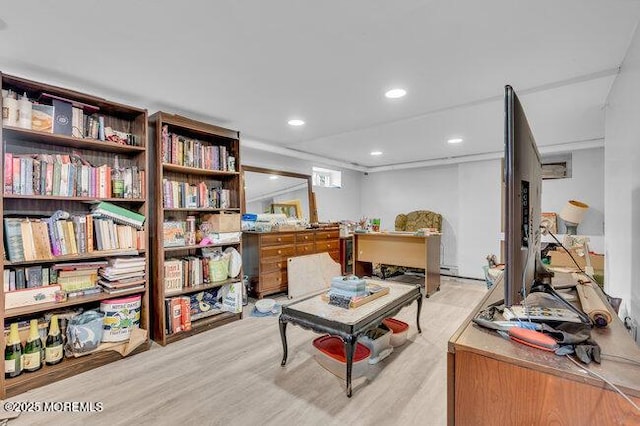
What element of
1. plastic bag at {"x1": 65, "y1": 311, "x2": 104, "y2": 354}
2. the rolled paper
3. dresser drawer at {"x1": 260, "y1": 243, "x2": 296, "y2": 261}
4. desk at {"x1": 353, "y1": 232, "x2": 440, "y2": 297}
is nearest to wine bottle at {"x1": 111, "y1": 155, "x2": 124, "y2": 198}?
plastic bag at {"x1": 65, "y1": 311, "x2": 104, "y2": 354}

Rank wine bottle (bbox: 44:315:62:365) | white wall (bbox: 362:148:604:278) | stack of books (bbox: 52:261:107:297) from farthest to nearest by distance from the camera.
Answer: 1. white wall (bbox: 362:148:604:278)
2. stack of books (bbox: 52:261:107:297)
3. wine bottle (bbox: 44:315:62:365)

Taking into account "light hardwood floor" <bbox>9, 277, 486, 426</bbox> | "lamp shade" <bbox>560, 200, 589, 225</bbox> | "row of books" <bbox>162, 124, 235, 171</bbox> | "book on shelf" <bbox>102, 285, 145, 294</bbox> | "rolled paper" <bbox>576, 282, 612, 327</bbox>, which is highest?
"row of books" <bbox>162, 124, 235, 171</bbox>

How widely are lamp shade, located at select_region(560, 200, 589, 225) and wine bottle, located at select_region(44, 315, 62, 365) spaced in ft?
18.9

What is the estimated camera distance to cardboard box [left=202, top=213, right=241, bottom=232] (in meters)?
3.08

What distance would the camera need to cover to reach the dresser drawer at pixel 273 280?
3877mm

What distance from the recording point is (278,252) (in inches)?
159

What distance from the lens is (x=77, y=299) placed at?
2211mm

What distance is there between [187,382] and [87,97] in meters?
2.18

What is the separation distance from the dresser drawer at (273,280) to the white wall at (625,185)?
327cm

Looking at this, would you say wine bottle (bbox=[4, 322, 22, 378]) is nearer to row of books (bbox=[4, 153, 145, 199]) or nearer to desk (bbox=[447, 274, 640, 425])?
row of books (bbox=[4, 153, 145, 199])

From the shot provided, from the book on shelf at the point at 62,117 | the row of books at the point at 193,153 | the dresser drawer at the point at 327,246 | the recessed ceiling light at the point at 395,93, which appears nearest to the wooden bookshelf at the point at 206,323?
the row of books at the point at 193,153

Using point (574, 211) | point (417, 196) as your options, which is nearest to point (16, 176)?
point (417, 196)

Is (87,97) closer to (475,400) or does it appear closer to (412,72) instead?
(412,72)

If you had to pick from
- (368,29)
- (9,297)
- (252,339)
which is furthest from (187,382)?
(368,29)
